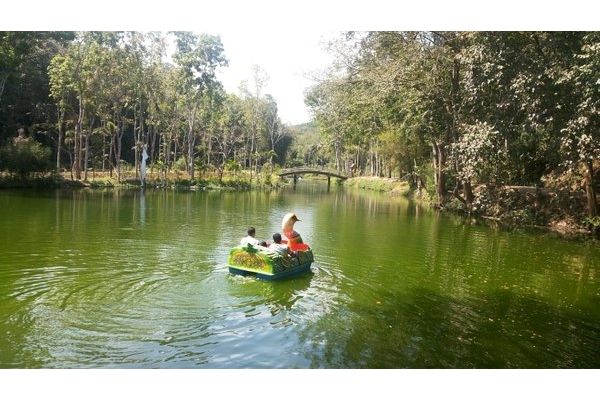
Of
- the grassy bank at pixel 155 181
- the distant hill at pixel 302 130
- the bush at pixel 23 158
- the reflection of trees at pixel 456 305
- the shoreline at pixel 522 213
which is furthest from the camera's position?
Result: the distant hill at pixel 302 130

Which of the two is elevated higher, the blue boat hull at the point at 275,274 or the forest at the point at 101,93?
the forest at the point at 101,93

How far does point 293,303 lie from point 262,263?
1.47 metres

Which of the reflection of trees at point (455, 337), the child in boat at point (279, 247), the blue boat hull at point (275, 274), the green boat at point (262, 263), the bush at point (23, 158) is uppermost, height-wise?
the bush at point (23, 158)

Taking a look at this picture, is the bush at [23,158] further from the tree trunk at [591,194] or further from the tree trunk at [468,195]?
the tree trunk at [591,194]

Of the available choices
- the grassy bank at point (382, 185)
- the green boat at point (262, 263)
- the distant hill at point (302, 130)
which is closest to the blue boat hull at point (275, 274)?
the green boat at point (262, 263)

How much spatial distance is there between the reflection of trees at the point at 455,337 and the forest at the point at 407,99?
8728mm

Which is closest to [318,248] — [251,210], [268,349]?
[268,349]

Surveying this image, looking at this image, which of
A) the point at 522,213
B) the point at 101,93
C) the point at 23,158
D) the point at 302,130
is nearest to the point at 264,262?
the point at 522,213

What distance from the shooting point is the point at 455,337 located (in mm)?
8203

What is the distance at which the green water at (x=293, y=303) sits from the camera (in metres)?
7.21

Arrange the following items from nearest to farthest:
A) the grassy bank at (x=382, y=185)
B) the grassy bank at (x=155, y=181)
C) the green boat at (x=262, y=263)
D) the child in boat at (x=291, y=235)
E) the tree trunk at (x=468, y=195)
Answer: the green boat at (x=262, y=263) < the child in boat at (x=291, y=235) < the tree trunk at (x=468, y=195) < the grassy bank at (x=155, y=181) < the grassy bank at (x=382, y=185)

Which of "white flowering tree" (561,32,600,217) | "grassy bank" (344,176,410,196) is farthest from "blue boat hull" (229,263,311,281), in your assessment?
"grassy bank" (344,176,410,196)

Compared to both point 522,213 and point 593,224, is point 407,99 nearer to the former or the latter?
point 522,213

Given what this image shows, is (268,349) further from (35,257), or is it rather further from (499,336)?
(35,257)
